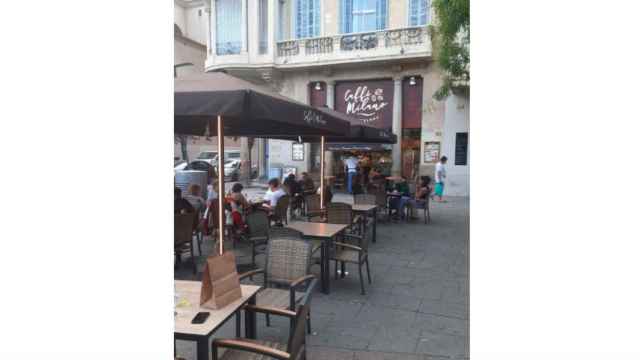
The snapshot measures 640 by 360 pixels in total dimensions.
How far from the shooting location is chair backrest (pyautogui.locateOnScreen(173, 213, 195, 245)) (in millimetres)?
5531

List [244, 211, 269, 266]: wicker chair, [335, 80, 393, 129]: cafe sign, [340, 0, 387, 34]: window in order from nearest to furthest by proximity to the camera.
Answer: [244, 211, 269, 266]: wicker chair < [340, 0, 387, 34]: window < [335, 80, 393, 129]: cafe sign

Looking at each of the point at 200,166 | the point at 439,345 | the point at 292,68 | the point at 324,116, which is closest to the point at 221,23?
the point at 292,68

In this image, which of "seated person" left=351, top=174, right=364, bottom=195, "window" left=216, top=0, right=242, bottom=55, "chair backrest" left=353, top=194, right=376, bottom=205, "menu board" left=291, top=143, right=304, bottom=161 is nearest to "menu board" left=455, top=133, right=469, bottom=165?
"seated person" left=351, top=174, right=364, bottom=195

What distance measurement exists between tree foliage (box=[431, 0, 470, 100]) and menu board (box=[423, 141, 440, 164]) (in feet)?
6.53

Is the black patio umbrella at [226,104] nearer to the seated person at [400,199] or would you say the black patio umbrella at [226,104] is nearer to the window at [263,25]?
the seated person at [400,199]

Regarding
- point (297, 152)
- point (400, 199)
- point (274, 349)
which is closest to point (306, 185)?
point (400, 199)

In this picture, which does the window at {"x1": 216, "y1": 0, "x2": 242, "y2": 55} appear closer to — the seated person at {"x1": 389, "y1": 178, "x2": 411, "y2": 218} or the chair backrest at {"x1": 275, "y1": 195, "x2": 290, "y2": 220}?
the seated person at {"x1": 389, "y1": 178, "x2": 411, "y2": 218}

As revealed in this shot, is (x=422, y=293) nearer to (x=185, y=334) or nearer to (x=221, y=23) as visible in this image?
(x=185, y=334)

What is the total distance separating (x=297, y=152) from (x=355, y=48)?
17.0 feet

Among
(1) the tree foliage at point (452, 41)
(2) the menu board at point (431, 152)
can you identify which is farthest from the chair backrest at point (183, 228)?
(2) the menu board at point (431, 152)

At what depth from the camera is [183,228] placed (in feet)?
18.4

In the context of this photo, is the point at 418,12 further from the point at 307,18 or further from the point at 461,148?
the point at 461,148

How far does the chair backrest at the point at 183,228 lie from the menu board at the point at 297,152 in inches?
496

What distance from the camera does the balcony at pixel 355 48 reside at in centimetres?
1554
